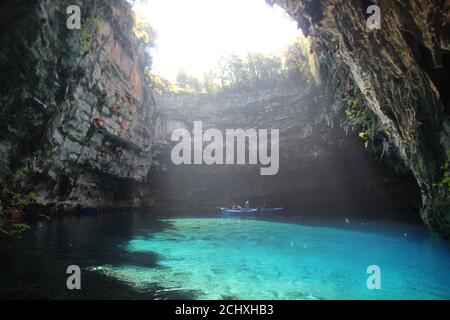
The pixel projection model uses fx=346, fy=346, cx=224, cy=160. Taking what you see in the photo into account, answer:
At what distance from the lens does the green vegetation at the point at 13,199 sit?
31.7ft

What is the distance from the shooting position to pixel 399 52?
10414 mm

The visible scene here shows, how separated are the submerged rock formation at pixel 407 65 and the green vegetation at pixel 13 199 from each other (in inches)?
429

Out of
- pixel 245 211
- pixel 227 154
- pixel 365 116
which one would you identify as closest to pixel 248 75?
pixel 227 154

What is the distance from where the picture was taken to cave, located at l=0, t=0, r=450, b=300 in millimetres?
8724

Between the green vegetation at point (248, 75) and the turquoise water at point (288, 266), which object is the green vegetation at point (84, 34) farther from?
the green vegetation at point (248, 75)

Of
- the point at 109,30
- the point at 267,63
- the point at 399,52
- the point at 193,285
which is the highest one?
the point at 267,63

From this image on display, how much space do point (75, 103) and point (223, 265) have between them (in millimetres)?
14220

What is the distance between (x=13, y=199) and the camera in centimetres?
1441

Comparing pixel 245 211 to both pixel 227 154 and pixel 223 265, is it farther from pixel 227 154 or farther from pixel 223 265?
pixel 223 265

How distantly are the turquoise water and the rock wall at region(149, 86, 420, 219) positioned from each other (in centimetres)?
1153

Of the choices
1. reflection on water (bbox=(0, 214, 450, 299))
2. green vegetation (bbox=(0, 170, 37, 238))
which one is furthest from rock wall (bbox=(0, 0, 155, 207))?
reflection on water (bbox=(0, 214, 450, 299))
